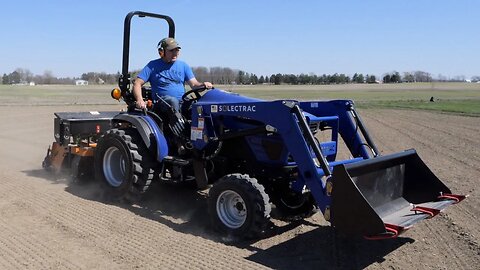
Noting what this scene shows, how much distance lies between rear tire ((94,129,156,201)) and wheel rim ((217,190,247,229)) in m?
1.41

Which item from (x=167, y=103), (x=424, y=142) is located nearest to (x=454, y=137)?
(x=424, y=142)

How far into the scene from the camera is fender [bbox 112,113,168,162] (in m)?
6.24

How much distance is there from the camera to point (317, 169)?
4.71 meters

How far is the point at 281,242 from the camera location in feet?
16.9

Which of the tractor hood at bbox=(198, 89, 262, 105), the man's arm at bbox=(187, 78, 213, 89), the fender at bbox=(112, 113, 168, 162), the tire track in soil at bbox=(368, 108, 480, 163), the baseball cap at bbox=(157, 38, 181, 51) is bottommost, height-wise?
the tire track in soil at bbox=(368, 108, 480, 163)

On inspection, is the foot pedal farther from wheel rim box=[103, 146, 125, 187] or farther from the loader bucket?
the loader bucket

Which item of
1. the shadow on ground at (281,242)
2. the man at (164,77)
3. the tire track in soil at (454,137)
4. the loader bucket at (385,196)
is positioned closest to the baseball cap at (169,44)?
the man at (164,77)

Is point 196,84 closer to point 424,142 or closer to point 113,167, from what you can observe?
point 113,167

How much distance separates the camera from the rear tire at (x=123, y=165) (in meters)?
6.32

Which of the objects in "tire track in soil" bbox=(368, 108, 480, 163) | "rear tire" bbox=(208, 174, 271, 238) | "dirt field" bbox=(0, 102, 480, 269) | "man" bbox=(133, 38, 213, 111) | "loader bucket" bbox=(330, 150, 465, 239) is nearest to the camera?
"loader bucket" bbox=(330, 150, 465, 239)

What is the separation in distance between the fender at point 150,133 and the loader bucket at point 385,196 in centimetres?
254

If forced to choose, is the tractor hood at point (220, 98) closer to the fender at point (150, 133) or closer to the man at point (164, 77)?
the man at point (164, 77)

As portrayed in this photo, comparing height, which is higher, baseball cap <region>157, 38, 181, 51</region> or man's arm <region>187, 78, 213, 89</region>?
baseball cap <region>157, 38, 181, 51</region>

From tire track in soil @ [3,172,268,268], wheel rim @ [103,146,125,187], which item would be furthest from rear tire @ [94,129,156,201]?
tire track in soil @ [3,172,268,268]
